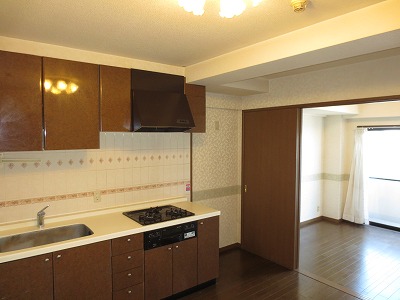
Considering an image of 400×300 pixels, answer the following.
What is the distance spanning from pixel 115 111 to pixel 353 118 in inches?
192

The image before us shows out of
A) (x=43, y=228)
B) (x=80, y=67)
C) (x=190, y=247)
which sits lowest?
(x=190, y=247)

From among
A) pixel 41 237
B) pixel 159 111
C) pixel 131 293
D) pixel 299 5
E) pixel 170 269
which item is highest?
pixel 299 5

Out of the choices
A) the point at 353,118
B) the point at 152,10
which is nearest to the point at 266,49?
the point at 152,10

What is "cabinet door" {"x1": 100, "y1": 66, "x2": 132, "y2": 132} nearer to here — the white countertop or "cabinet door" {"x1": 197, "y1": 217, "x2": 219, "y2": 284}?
the white countertop

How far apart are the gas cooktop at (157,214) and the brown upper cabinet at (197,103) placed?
0.97m

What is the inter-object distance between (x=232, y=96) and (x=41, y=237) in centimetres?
299

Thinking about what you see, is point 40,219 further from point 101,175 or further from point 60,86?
point 60,86

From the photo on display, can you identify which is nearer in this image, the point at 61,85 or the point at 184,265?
the point at 61,85

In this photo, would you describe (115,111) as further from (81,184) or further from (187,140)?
(187,140)

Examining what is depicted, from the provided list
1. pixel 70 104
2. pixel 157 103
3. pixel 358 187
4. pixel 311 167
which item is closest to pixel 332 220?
pixel 358 187

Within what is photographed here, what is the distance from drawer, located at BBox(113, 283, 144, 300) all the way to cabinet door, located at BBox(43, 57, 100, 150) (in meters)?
1.36

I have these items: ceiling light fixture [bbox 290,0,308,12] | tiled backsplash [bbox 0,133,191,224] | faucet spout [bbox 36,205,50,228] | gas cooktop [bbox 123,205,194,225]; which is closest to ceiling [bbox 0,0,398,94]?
ceiling light fixture [bbox 290,0,308,12]

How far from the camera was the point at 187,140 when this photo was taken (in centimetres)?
355

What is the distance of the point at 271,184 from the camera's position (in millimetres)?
3777
